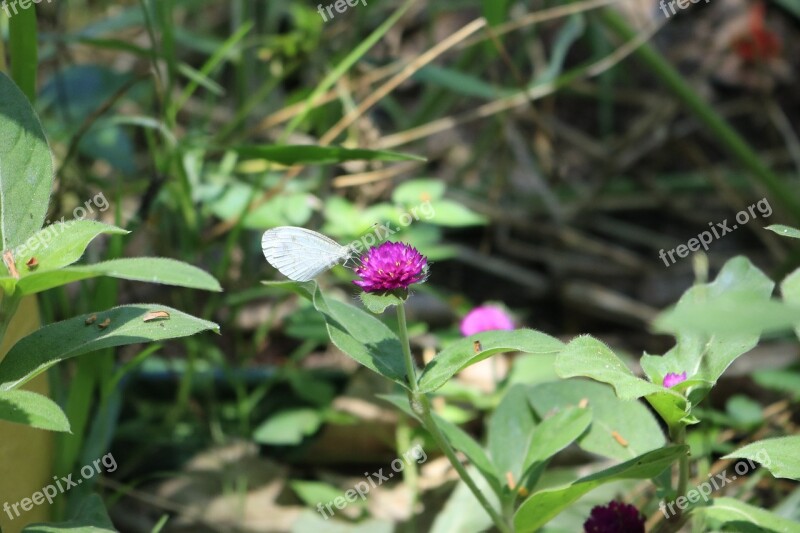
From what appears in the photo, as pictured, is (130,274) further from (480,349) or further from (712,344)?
(712,344)

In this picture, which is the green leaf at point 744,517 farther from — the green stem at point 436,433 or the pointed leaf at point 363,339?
the pointed leaf at point 363,339

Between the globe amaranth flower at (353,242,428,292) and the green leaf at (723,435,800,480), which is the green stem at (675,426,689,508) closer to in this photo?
the green leaf at (723,435,800,480)

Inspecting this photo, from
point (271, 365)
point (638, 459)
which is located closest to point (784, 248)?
point (271, 365)

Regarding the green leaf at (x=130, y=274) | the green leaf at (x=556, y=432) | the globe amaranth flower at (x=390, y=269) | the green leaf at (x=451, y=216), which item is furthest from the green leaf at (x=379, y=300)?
the green leaf at (x=451, y=216)

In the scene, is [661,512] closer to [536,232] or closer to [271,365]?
[271,365]

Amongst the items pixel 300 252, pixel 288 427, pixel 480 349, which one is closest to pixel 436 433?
pixel 480 349

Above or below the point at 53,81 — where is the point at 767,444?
below
